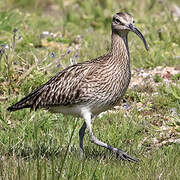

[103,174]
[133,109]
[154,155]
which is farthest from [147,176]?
[133,109]

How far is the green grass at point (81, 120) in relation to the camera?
5.77 metres

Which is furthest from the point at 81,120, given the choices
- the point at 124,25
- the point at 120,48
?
the point at 124,25

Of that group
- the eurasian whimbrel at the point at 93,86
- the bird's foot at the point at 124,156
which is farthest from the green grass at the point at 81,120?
the eurasian whimbrel at the point at 93,86

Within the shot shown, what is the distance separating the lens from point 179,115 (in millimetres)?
7688

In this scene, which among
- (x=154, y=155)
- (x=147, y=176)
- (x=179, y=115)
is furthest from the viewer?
(x=179, y=115)

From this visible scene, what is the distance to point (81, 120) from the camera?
26.2 feet

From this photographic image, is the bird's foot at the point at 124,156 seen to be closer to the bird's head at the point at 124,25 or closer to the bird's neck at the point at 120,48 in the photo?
the bird's neck at the point at 120,48

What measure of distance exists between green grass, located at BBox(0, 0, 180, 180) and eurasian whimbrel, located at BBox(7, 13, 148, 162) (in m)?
0.30

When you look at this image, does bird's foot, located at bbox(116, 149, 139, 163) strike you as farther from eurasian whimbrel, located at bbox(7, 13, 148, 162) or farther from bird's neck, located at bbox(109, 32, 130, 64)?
bird's neck, located at bbox(109, 32, 130, 64)

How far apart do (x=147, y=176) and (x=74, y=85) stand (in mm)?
1688

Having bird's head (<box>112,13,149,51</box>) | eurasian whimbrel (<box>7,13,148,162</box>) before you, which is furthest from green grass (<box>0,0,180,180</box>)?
bird's head (<box>112,13,149,51</box>)

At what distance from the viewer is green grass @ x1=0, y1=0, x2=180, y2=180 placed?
5766 millimetres

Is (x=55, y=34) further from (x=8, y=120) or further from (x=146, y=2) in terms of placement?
(x=8, y=120)

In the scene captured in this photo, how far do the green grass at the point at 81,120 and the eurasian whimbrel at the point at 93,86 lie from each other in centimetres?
30
